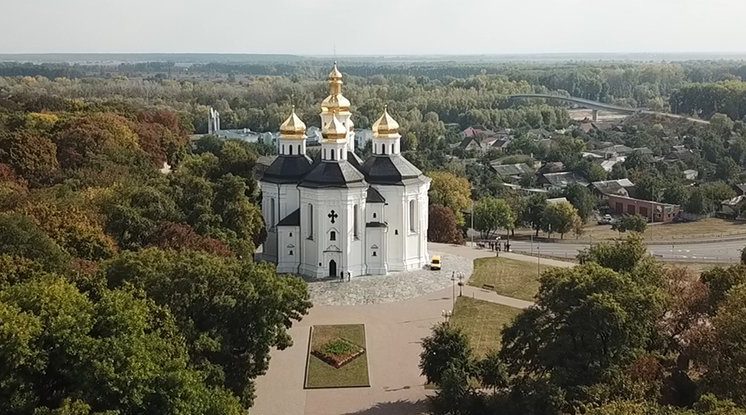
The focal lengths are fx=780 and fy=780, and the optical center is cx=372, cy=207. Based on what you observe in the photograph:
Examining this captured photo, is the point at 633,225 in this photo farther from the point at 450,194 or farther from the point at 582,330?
the point at 582,330

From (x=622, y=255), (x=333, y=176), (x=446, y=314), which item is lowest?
(x=446, y=314)

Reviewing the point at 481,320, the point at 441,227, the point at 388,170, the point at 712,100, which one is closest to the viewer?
the point at 481,320

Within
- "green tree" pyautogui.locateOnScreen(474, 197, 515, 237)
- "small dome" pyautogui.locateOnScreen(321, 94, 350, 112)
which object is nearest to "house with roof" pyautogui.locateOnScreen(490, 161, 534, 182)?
"green tree" pyautogui.locateOnScreen(474, 197, 515, 237)

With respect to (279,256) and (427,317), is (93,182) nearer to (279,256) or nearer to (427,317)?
(279,256)

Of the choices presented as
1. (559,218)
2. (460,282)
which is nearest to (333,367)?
(460,282)

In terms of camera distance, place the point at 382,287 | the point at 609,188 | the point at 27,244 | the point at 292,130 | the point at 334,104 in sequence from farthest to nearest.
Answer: the point at 609,188, the point at 334,104, the point at 292,130, the point at 382,287, the point at 27,244

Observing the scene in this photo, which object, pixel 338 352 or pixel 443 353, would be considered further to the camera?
pixel 338 352
